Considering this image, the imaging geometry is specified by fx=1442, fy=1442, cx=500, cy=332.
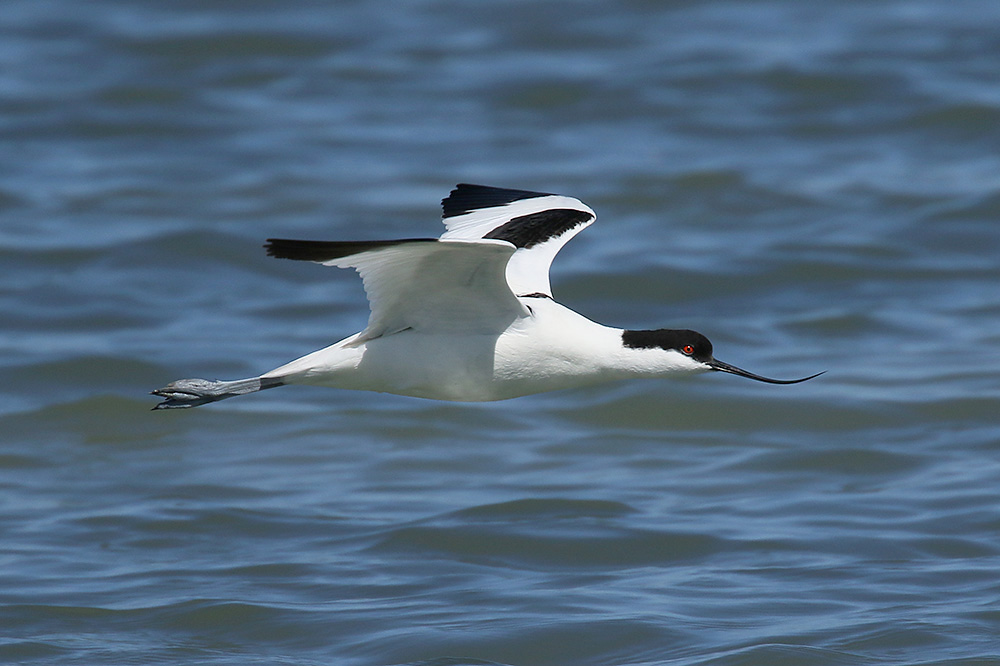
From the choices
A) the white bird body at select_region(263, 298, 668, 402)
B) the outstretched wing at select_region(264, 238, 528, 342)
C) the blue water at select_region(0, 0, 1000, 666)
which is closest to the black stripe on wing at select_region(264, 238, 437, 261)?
the outstretched wing at select_region(264, 238, 528, 342)

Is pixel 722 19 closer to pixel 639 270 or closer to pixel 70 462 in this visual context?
pixel 639 270

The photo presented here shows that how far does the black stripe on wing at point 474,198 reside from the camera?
9438 millimetres

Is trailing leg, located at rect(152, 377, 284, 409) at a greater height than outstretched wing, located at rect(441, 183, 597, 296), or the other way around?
outstretched wing, located at rect(441, 183, 597, 296)

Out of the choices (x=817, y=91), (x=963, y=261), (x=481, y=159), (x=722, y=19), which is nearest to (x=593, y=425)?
(x=963, y=261)

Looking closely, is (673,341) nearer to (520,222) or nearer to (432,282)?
(432,282)

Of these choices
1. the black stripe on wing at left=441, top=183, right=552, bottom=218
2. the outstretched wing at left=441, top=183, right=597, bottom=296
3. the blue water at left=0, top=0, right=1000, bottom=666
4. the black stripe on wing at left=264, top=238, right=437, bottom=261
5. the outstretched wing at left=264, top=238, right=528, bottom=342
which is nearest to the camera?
the black stripe on wing at left=264, top=238, right=437, bottom=261

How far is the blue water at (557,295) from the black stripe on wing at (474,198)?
2.46 metres

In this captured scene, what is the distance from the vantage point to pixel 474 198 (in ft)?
31.3

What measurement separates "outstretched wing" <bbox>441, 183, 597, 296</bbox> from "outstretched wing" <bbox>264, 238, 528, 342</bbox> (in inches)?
40.4

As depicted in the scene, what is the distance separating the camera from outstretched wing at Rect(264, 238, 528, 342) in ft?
22.4

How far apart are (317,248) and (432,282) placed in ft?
4.14

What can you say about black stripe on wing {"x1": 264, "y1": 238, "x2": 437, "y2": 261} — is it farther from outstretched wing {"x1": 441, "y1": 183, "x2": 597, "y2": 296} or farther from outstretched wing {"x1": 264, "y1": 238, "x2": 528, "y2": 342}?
outstretched wing {"x1": 441, "y1": 183, "x2": 597, "y2": 296}

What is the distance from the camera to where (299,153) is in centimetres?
1983

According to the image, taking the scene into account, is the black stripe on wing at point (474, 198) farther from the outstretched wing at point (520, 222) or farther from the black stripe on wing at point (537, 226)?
the black stripe on wing at point (537, 226)
